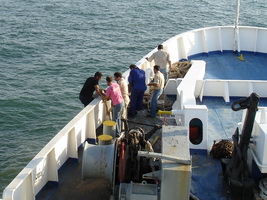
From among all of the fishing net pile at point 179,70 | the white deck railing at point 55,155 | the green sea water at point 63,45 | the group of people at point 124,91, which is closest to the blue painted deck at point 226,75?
the fishing net pile at point 179,70

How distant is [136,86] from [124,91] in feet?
1.98

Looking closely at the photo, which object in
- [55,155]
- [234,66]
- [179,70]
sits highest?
[179,70]

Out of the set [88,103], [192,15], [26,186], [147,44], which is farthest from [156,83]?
[192,15]

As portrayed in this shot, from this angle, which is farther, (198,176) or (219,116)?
(219,116)

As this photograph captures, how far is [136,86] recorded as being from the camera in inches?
390

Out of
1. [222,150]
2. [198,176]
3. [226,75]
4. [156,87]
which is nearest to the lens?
[198,176]

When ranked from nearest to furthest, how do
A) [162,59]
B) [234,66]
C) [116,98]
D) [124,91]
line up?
[116,98] < [124,91] < [162,59] < [234,66]

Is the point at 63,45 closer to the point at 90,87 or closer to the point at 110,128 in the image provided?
the point at 90,87

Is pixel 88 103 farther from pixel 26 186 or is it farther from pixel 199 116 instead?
pixel 26 186

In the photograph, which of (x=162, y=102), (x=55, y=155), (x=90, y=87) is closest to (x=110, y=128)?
(x=55, y=155)

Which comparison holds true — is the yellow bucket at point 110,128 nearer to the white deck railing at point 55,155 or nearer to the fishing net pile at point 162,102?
the white deck railing at point 55,155

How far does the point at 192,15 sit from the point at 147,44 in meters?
8.73

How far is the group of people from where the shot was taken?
884 centimetres

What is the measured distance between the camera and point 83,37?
27.2m
